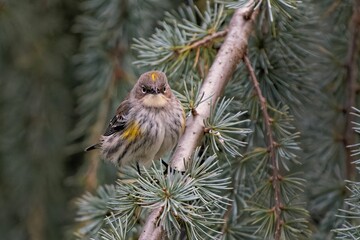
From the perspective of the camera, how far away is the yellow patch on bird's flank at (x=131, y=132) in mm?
3076

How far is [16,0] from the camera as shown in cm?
387

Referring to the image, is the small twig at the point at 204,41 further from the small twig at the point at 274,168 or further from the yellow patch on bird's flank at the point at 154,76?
the small twig at the point at 274,168

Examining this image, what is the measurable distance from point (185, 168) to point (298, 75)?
0.98 meters

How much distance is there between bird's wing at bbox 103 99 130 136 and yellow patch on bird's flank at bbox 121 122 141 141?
65mm

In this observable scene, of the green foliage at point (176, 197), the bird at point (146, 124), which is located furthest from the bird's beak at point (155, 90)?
the green foliage at point (176, 197)

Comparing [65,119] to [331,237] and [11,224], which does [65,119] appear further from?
[331,237]

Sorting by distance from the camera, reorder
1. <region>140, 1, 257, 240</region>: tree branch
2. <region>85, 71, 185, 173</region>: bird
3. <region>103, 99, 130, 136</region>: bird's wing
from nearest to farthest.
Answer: <region>140, 1, 257, 240</region>: tree branch < <region>85, 71, 185, 173</region>: bird < <region>103, 99, 130, 136</region>: bird's wing

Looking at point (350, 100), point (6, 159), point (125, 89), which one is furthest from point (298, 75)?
point (6, 159)

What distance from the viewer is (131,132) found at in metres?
3.10

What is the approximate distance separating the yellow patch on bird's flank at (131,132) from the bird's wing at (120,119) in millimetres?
65

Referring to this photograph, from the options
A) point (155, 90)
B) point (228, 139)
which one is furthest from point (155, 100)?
point (228, 139)

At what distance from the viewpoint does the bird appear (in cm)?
293

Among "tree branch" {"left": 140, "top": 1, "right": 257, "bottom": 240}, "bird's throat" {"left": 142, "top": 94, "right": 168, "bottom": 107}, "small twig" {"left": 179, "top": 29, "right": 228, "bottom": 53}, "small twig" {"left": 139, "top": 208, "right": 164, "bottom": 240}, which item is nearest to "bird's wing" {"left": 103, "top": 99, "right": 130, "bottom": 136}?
"bird's throat" {"left": 142, "top": 94, "right": 168, "bottom": 107}

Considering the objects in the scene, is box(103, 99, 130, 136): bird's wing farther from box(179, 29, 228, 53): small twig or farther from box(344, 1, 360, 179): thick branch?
box(344, 1, 360, 179): thick branch
